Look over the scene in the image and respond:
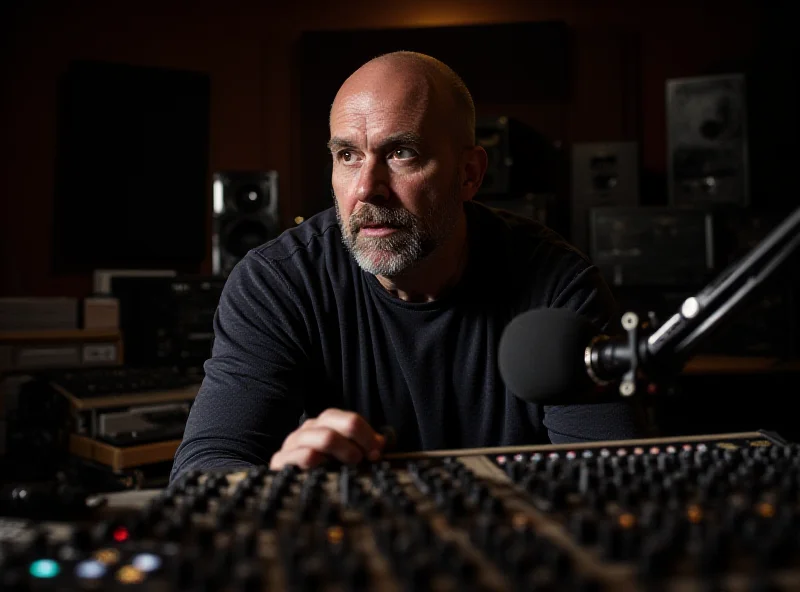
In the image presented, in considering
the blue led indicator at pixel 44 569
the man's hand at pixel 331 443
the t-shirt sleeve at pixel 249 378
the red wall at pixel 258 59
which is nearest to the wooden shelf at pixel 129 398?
the t-shirt sleeve at pixel 249 378

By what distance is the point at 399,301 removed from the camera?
5.68ft

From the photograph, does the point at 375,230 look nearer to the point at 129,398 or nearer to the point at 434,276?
the point at 434,276

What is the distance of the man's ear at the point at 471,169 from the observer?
192 centimetres

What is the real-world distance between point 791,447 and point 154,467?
9.09 feet

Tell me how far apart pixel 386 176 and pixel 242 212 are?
2874 millimetres

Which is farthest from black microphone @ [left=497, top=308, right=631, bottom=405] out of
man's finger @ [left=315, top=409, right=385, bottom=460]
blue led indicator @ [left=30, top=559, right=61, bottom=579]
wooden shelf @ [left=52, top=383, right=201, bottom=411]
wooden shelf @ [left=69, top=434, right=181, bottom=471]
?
wooden shelf @ [left=52, top=383, right=201, bottom=411]

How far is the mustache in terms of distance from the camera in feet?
5.49

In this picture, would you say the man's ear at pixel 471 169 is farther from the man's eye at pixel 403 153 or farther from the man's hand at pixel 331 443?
the man's hand at pixel 331 443

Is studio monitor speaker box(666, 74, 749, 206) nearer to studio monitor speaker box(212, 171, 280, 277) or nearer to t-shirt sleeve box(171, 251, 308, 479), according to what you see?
studio monitor speaker box(212, 171, 280, 277)

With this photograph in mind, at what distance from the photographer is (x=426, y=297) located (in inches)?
71.4

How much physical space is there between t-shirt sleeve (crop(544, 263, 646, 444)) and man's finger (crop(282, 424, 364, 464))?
2.00 ft

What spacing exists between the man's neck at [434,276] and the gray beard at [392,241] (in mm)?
36

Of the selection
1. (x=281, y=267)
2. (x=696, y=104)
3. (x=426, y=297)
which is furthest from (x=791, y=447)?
(x=696, y=104)

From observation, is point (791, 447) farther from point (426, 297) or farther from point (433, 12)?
point (433, 12)
